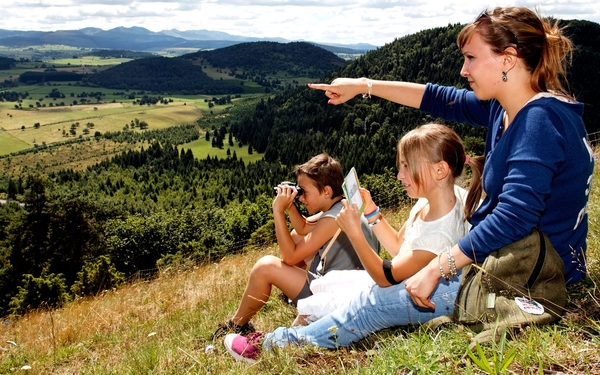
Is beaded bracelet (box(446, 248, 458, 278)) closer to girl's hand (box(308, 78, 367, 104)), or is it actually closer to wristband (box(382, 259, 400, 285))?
wristband (box(382, 259, 400, 285))

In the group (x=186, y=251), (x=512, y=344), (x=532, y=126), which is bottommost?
(x=186, y=251)

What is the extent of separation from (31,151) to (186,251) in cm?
11314

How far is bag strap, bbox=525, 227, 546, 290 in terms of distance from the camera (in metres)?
2.40

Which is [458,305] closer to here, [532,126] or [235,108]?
[532,126]

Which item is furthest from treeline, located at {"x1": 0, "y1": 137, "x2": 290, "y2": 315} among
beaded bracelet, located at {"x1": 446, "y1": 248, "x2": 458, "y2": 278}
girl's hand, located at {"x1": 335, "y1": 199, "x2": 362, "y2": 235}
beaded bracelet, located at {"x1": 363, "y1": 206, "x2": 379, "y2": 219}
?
beaded bracelet, located at {"x1": 446, "y1": 248, "x2": 458, "y2": 278}

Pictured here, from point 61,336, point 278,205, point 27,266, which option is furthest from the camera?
point 27,266

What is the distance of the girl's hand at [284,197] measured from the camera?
3.78 metres

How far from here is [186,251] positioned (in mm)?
43094

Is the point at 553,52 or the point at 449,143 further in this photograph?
the point at 449,143

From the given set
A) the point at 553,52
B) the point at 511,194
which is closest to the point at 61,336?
the point at 511,194

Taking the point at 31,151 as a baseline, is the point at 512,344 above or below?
above

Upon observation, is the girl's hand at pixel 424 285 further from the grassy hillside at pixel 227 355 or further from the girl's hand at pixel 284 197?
the girl's hand at pixel 284 197

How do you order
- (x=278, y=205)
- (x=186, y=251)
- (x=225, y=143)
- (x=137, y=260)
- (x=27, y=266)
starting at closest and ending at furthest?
1. (x=278, y=205)
2. (x=27, y=266)
3. (x=186, y=251)
4. (x=137, y=260)
5. (x=225, y=143)

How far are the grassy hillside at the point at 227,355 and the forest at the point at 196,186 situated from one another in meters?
1.29
